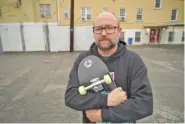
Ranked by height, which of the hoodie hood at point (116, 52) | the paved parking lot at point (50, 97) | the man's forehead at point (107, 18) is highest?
the man's forehead at point (107, 18)

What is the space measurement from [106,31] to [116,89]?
48 cm

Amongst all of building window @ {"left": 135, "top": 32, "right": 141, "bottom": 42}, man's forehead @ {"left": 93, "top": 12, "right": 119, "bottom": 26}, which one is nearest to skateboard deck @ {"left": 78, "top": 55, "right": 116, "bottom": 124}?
man's forehead @ {"left": 93, "top": 12, "right": 119, "bottom": 26}

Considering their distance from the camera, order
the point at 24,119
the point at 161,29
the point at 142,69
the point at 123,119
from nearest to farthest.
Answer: the point at 123,119
the point at 142,69
the point at 24,119
the point at 161,29

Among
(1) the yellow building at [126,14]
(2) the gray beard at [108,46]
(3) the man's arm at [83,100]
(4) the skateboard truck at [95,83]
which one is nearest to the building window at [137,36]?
(1) the yellow building at [126,14]

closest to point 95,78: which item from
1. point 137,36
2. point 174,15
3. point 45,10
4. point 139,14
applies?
point 45,10

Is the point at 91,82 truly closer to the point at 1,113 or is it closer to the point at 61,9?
the point at 1,113

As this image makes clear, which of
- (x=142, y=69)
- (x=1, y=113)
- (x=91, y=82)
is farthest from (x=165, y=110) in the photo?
(x=1, y=113)

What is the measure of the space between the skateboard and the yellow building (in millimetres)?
16627

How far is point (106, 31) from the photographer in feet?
4.64

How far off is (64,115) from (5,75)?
4836mm

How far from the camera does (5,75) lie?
751 centimetres

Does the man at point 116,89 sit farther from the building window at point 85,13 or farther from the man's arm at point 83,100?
the building window at point 85,13

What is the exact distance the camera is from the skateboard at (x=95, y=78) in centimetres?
131

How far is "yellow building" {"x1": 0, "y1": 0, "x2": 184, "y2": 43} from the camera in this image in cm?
1705
